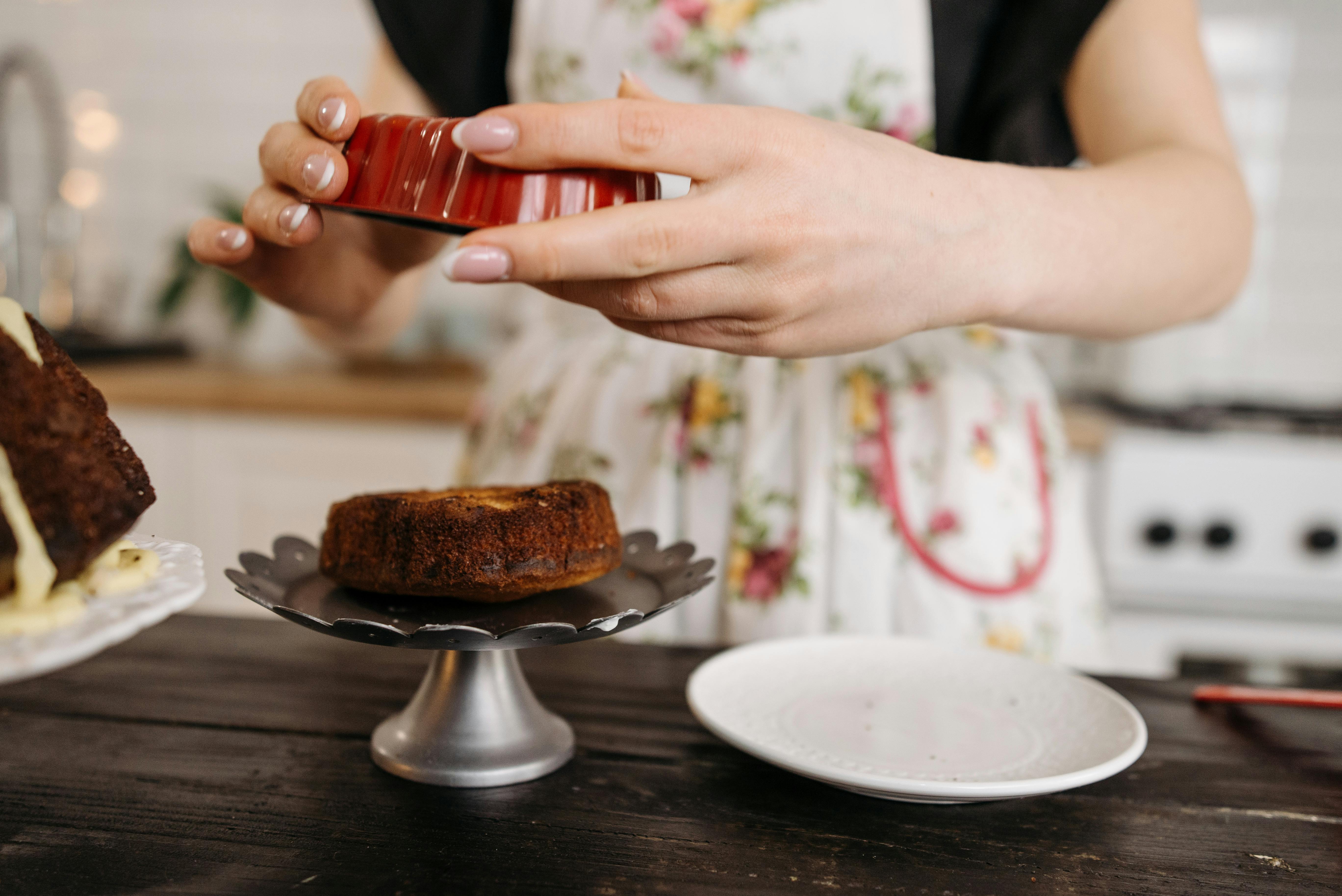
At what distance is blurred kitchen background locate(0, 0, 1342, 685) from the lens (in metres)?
1.38

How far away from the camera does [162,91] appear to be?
2.08 meters

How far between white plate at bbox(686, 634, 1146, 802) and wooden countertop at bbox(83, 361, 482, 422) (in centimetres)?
95

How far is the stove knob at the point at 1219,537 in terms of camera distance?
1.34m

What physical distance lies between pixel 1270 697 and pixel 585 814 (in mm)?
458

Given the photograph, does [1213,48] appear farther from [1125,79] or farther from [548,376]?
[548,376]

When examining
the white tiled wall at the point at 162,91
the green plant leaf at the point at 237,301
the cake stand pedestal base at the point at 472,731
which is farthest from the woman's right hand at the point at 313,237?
the white tiled wall at the point at 162,91

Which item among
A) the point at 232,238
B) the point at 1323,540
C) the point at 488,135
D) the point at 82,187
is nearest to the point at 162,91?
the point at 82,187

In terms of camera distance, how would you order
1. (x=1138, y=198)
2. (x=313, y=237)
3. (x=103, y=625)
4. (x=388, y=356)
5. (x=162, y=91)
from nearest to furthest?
(x=103, y=625)
(x=313, y=237)
(x=1138, y=198)
(x=388, y=356)
(x=162, y=91)

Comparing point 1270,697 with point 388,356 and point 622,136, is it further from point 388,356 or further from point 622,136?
point 388,356

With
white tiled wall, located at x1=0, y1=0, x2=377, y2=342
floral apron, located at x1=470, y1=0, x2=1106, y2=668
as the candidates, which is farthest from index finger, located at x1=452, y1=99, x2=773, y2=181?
white tiled wall, located at x1=0, y1=0, x2=377, y2=342

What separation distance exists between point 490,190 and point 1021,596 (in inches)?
25.2

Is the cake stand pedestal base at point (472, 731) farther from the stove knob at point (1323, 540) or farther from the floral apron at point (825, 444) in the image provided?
the stove knob at point (1323, 540)

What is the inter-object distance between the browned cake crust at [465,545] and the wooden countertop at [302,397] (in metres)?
0.95

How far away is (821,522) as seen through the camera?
872 millimetres
